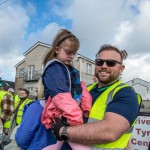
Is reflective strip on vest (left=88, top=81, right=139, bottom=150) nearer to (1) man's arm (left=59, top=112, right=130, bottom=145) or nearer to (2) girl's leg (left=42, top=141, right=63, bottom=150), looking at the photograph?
(1) man's arm (left=59, top=112, right=130, bottom=145)

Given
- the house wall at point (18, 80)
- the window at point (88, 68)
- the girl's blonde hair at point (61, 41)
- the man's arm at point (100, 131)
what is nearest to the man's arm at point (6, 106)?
the girl's blonde hair at point (61, 41)

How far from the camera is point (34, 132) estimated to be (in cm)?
251

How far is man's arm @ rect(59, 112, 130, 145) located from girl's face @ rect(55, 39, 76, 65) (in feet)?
2.21

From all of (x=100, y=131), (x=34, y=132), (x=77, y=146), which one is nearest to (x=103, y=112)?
(x=100, y=131)

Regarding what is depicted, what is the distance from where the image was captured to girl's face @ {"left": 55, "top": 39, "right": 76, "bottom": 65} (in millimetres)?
2598

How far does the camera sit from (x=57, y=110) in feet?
7.73

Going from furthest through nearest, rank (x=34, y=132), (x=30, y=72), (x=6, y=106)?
(x=30, y=72) < (x=6, y=106) < (x=34, y=132)

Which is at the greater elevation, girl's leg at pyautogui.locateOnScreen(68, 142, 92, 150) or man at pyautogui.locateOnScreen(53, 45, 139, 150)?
man at pyautogui.locateOnScreen(53, 45, 139, 150)

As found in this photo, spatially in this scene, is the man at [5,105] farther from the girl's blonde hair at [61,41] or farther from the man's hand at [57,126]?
the man's hand at [57,126]

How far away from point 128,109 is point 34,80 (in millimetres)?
46903

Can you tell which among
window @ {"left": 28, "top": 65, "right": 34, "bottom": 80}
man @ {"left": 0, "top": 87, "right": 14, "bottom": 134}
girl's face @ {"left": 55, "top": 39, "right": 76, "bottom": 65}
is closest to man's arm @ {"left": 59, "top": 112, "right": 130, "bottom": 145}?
girl's face @ {"left": 55, "top": 39, "right": 76, "bottom": 65}

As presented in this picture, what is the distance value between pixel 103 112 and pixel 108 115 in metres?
0.15

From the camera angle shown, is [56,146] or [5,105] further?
[5,105]

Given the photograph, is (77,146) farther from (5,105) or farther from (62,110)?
(5,105)
